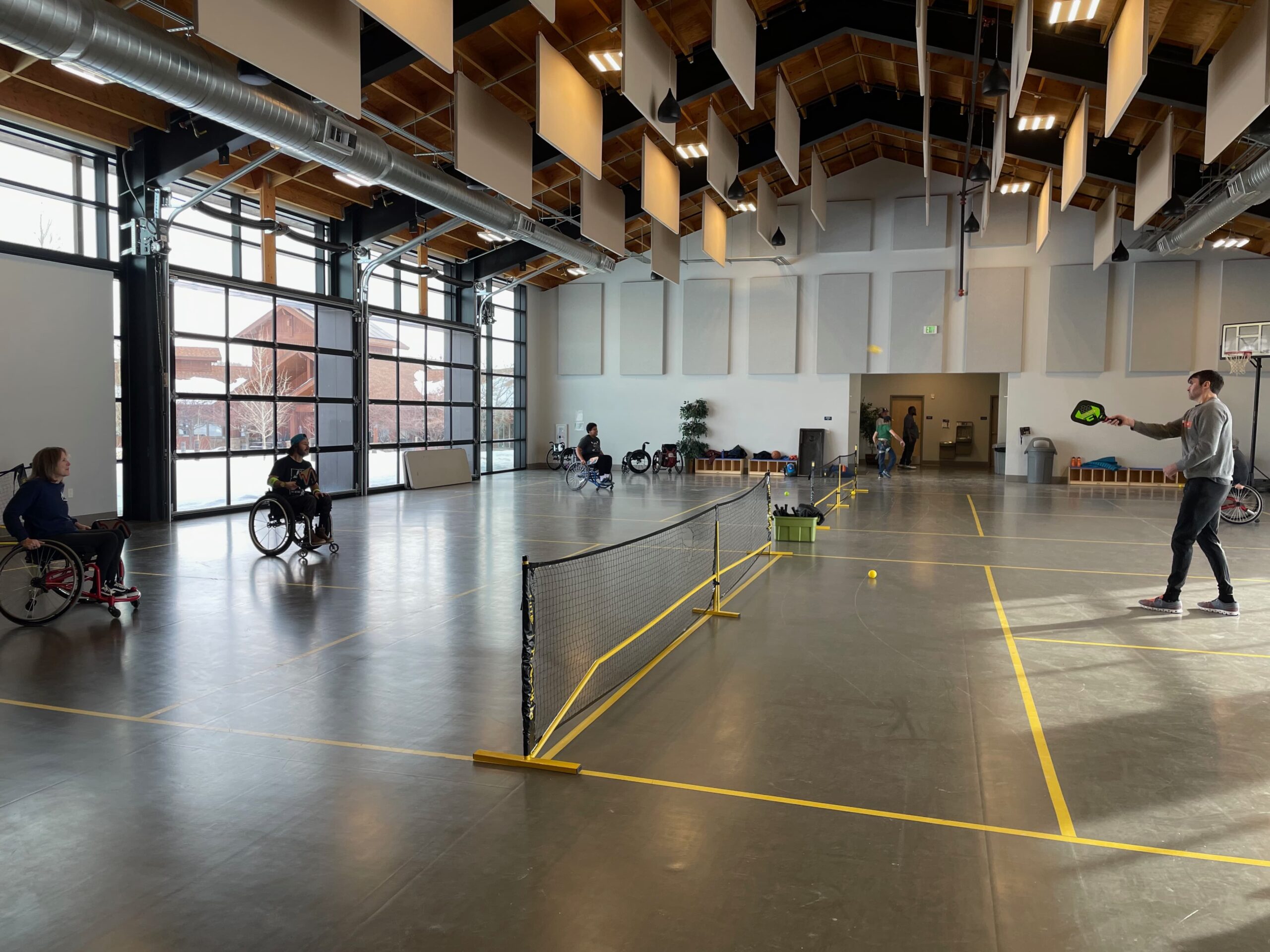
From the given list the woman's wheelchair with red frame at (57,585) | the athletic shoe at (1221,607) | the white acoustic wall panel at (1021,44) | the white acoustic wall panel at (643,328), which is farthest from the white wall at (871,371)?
the woman's wheelchair with red frame at (57,585)

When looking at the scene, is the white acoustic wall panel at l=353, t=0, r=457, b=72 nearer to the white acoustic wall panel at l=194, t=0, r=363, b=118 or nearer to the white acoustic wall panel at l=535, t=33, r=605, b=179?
the white acoustic wall panel at l=194, t=0, r=363, b=118

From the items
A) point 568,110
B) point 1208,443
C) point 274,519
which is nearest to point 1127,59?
point 1208,443

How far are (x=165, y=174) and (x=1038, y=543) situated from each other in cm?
1430

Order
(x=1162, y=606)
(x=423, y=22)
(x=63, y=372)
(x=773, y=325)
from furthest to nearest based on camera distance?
(x=773, y=325) → (x=63, y=372) → (x=423, y=22) → (x=1162, y=606)

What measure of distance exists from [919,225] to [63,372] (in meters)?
21.1

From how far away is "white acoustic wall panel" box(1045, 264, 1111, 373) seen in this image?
22234mm

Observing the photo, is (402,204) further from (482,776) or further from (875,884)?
(875,884)

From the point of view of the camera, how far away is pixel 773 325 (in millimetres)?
25281

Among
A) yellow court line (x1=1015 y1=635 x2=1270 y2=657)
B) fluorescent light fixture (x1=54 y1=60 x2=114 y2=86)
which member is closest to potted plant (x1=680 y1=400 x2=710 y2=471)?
fluorescent light fixture (x1=54 y1=60 x2=114 y2=86)

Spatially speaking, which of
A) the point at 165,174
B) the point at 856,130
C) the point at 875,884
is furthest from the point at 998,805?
the point at 856,130

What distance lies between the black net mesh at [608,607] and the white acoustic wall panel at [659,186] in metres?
6.04

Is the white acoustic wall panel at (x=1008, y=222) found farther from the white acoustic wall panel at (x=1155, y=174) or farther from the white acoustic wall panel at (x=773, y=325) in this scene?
the white acoustic wall panel at (x=1155, y=174)

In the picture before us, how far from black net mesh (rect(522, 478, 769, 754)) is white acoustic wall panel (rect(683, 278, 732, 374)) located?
14592 millimetres

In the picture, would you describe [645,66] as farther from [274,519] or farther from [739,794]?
[739,794]
